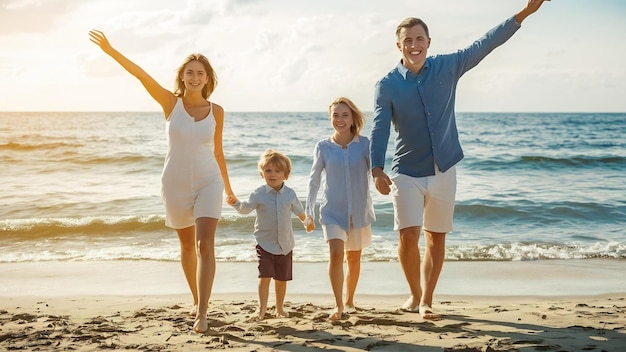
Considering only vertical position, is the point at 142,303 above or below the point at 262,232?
below

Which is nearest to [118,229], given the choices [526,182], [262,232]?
[262,232]

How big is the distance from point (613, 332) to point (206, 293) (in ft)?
9.00

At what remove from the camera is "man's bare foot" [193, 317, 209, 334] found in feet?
15.5

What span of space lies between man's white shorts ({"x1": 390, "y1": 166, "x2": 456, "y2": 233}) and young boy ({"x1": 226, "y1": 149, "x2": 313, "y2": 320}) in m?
0.78

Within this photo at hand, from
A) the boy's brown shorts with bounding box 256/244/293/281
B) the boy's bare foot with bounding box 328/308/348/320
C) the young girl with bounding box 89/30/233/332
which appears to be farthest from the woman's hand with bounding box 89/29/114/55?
the boy's bare foot with bounding box 328/308/348/320

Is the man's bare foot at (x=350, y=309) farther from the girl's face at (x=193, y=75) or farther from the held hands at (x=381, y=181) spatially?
the girl's face at (x=193, y=75)

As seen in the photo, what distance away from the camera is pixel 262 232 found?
534cm

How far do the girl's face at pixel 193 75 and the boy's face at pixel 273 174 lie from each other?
798 millimetres

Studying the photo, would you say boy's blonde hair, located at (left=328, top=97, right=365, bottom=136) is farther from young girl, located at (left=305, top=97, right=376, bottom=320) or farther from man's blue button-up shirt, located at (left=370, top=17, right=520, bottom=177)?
man's blue button-up shirt, located at (left=370, top=17, right=520, bottom=177)

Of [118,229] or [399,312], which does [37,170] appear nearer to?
[118,229]

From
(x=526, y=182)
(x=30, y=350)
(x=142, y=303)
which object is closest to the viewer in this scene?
(x=30, y=350)

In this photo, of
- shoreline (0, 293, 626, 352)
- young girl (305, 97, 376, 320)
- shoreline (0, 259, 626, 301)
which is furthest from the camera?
shoreline (0, 259, 626, 301)

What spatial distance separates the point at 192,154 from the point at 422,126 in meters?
1.66

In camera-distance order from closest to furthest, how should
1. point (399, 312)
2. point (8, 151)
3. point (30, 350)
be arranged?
point (30, 350), point (399, 312), point (8, 151)
